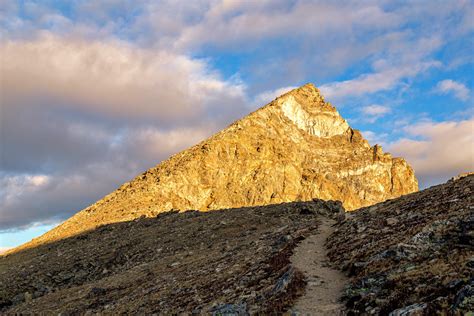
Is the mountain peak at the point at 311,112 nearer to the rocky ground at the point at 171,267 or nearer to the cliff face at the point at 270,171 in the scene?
the cliff face at the point at 270,171

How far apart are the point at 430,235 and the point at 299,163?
416ft

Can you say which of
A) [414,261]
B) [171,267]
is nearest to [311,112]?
[171,267]

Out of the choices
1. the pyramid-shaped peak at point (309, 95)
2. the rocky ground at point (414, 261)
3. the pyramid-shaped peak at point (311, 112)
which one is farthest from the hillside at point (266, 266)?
the pyramid-shaped peak at point (309, 95)

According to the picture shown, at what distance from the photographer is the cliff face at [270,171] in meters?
92.1

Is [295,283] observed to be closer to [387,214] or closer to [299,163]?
[387,214]

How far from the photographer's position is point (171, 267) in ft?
124

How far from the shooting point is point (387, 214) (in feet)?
114

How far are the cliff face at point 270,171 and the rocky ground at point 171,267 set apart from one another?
15.6 meters

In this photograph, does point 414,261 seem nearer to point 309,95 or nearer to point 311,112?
point 311,112

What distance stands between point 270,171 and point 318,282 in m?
112

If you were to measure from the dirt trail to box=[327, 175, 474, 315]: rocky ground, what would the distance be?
26.3 inches

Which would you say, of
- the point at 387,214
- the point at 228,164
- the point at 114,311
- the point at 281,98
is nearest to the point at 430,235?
the point at 387,214

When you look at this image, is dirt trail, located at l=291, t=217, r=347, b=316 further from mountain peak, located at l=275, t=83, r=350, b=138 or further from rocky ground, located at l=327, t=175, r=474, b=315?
mountain peak, located at l=275, t=83, r=350, b=138

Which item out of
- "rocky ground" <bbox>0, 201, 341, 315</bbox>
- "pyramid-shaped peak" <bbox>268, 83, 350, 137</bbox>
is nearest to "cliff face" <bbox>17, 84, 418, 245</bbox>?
"pyramid-shaped peak" <bbox>268, 83, 350, 137</bbox>
